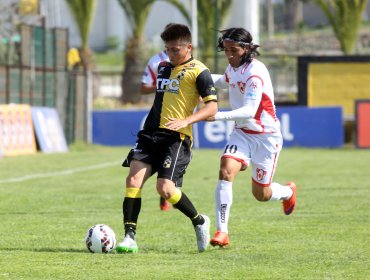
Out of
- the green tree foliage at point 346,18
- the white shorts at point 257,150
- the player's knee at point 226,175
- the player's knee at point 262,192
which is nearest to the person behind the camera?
the player's knee at point 226,175

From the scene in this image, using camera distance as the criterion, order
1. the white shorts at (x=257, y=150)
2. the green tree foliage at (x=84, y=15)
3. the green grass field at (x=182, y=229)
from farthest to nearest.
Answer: the green tree foliage at (x=84, y=15), the white shorts at (x=257, y=150), the green grass field at (x=182, y=229)

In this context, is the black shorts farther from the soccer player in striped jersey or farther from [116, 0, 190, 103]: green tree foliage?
[116, 0, 190, 103]: green tree foliage

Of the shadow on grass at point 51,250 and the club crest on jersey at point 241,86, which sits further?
the club crest on jersey at point 241,86

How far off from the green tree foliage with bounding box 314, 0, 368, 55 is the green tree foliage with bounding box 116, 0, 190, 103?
208 inches

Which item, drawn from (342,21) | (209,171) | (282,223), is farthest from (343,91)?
(282,223)

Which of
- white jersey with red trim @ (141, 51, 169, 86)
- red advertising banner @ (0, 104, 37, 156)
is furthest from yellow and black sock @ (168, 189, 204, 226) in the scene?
red advertising banner @ (0, 104, 37, 156)

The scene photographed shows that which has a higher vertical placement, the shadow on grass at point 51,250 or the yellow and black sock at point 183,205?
the yellow and black sock at point 183,205

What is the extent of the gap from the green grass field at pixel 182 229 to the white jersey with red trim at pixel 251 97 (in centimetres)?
107

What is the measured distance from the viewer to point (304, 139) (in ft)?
103

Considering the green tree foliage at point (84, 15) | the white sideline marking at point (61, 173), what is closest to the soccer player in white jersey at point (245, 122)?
the white sideline marking at point (61, 173)

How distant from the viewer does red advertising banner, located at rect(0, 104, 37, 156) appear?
82.0ft

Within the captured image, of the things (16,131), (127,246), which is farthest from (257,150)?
(16,131)

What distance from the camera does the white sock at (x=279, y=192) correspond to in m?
10.5

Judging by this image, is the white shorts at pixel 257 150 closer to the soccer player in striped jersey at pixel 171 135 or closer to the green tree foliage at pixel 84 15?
the soccer player in striped jersey at pixel 171 135
